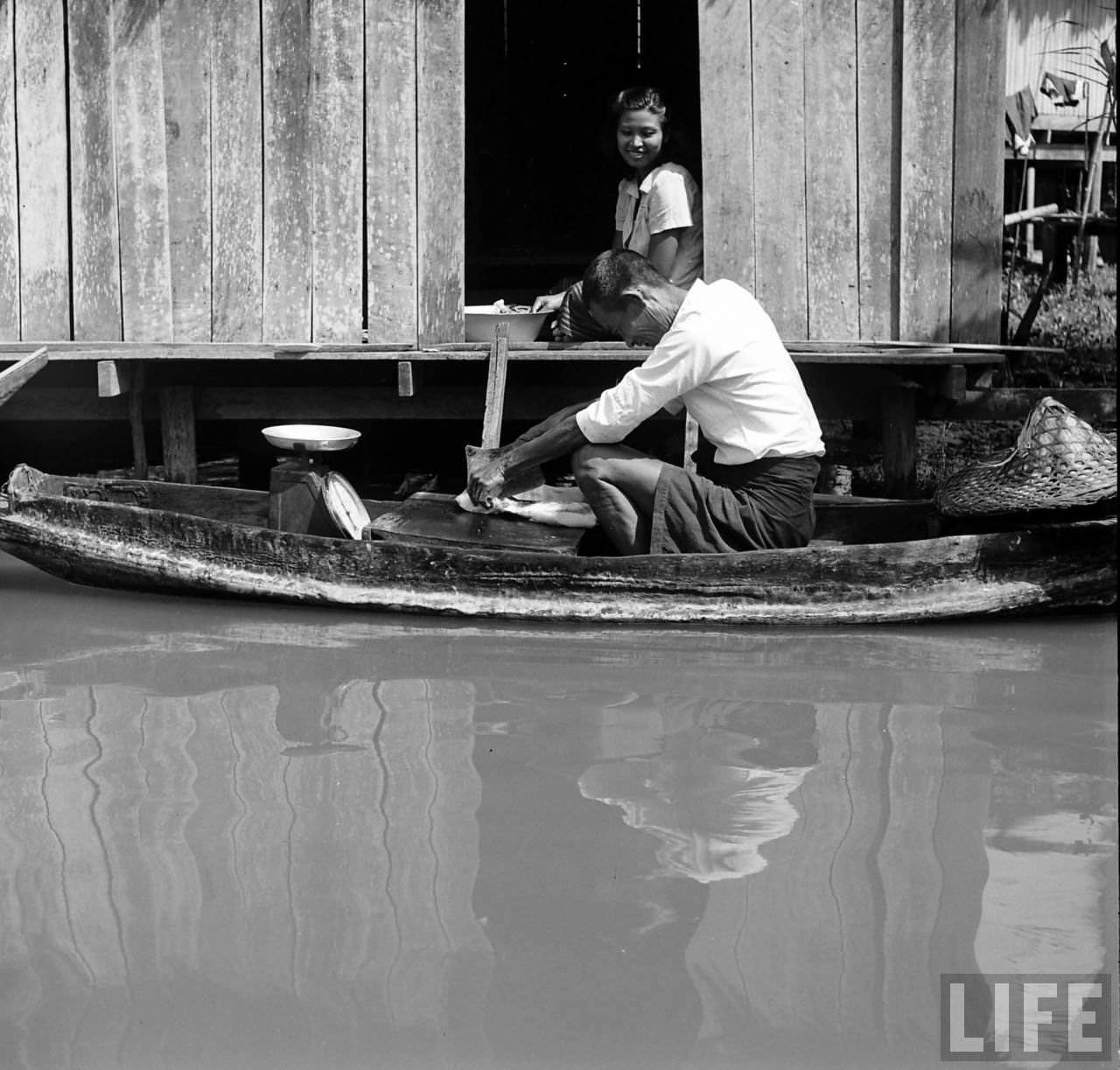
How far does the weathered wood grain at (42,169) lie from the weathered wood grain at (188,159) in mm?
470

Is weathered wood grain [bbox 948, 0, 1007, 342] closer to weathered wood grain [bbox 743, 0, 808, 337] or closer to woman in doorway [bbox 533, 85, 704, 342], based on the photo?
weathered wood grain [bbox 743, 0, 808, 337]

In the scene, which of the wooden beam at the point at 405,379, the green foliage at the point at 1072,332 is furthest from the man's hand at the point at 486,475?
the green foliage at the point at 1072,332

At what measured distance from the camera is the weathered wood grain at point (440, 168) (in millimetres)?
6195

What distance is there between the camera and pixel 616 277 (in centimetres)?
495

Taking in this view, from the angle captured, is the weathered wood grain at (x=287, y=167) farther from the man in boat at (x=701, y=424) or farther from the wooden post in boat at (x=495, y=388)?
the man in boat at (x=701, y=424)

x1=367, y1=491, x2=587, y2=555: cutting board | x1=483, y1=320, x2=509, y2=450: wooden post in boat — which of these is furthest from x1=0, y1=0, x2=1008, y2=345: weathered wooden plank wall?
x1=367, y1=491, x2=587, y2=555: cutting board

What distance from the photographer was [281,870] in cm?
313

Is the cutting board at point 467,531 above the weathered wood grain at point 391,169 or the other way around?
the other way around

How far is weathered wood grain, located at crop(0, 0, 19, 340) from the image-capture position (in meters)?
6.17

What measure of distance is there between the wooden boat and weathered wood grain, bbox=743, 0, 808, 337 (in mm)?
1295

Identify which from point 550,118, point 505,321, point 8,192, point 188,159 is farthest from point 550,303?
point 550,118

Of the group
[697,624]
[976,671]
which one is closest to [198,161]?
[697,624]

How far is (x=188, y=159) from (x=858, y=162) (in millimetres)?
2957

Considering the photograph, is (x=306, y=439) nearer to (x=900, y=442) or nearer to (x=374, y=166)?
(x=374, y=166)
